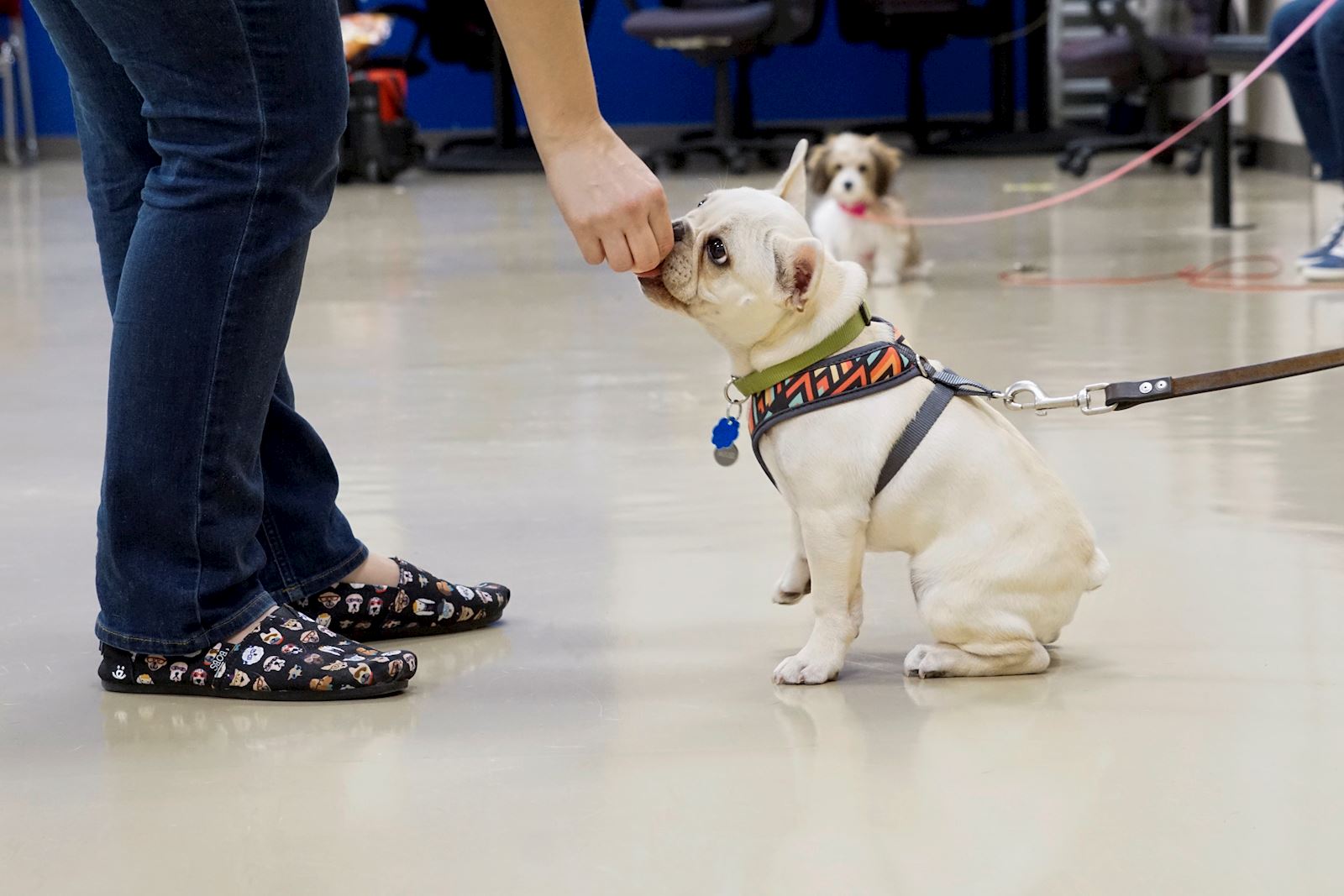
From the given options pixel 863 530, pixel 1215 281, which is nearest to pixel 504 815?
pixel 863 530

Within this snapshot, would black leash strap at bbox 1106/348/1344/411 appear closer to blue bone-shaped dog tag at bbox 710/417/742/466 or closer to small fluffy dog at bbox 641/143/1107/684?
small fluffy dog at bbox 641/143/1107/684

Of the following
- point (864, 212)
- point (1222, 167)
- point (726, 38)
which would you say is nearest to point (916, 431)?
point (864, 212)

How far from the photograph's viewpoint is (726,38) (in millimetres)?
7047

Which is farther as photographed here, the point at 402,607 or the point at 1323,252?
the point at 1323,252

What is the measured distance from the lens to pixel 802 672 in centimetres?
145

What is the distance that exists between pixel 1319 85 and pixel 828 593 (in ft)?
11.1

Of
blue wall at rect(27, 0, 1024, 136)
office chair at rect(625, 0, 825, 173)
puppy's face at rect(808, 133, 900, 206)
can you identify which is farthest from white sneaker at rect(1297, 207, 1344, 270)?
blue wall at rect(27, 0, 1024, 136)

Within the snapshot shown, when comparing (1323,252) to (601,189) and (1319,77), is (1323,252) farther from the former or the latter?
(601,189)

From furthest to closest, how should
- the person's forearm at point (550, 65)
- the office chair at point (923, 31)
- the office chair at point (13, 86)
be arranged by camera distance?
1. the office chair at point (13, 86)
2. the office chair at point (923, 31)
3. the person's forearm at point (550, 65)

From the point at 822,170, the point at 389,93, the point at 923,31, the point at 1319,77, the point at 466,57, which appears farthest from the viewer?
the point at 466,57

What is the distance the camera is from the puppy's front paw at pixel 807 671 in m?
1.45

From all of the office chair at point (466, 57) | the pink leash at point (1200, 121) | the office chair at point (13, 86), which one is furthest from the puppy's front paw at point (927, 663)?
the office chair at point (13, 86)

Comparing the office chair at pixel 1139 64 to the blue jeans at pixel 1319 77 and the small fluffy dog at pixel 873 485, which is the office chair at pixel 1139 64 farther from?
the small fluffy dog at pixel 873 485

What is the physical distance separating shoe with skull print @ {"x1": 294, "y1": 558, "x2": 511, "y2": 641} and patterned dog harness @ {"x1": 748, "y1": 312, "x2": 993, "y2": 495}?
1.24 ft
